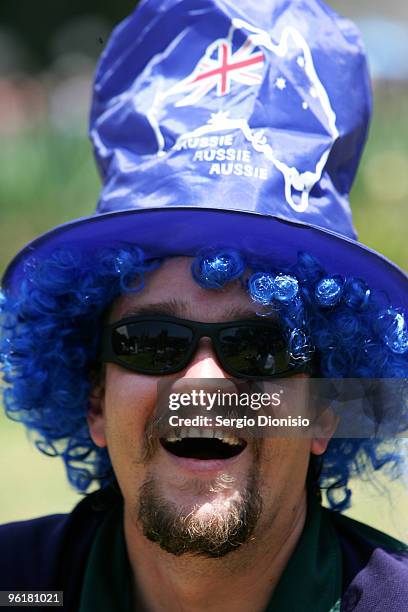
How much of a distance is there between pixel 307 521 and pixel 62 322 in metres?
0.97

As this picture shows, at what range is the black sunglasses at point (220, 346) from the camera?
242 cm

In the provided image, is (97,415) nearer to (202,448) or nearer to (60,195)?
(202,448)

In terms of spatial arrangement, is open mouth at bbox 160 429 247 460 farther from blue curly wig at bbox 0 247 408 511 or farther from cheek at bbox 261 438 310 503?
blue curly wig at bbox 0 247 408 511

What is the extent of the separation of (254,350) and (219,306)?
0.52 feet

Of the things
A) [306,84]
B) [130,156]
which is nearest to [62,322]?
[130,156]

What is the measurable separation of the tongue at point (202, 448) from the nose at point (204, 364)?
0.59 ft

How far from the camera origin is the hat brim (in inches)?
94.5

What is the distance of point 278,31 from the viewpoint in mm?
2645

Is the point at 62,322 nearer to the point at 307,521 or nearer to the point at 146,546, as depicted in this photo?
the point at 146,546

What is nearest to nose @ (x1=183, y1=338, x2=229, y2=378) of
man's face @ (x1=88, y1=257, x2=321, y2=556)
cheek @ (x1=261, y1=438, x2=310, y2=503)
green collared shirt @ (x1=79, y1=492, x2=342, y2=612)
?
man's face @ (x1=88, y1=257, x2=321, y2=556)

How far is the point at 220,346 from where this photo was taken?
242cm

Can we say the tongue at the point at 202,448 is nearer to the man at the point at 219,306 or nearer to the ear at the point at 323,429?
the man at the point at 219,306

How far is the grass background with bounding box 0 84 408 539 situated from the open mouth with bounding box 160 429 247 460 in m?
2.36

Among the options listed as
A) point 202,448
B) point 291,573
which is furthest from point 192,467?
point 291,573
